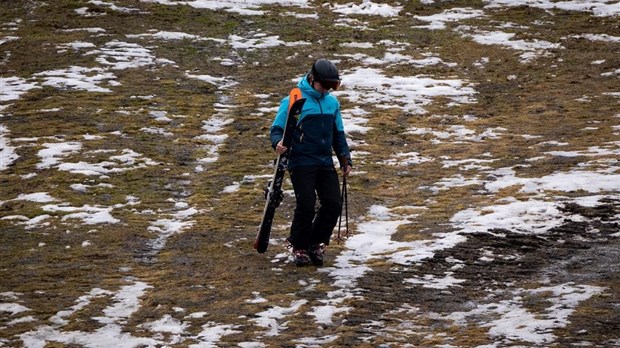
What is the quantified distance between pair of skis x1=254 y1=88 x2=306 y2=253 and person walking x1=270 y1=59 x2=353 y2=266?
0.24ft

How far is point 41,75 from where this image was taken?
19797mm

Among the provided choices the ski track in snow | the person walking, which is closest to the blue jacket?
the person walking

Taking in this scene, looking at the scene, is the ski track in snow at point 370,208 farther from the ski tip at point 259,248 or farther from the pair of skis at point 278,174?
the pair of skis at point 278,174

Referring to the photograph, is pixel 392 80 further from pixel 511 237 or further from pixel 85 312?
pixel 85 312

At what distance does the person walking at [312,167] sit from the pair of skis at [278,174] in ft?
0.24

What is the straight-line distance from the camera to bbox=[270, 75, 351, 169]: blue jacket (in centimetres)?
1040

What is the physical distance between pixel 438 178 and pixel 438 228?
2.50 m

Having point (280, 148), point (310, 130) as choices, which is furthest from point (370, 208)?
point (280, 148)

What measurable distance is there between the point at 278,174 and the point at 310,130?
2.31ft

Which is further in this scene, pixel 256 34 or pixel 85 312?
pixel 256 34

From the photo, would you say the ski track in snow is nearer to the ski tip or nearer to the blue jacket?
the ski tip

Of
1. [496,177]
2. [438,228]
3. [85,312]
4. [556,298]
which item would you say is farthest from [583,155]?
[85,312]

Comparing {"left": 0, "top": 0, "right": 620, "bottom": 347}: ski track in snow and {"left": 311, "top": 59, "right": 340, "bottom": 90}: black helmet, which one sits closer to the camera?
{"left": 0, "top": 0, "right": 620, "bottom": 347}: ski track in snow

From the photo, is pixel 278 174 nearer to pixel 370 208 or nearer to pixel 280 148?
pixel 280 148
